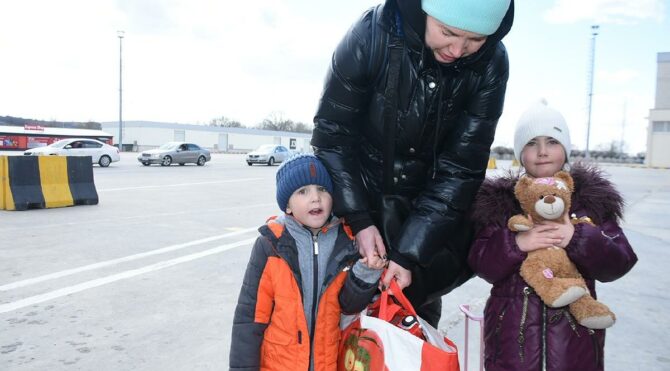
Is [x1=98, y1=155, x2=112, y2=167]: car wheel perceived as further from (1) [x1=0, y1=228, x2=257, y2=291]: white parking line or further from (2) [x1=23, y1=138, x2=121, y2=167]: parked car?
(1) [x1=0, y1=228, x2=257, y2=291]: white parking line

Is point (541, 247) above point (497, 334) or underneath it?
above

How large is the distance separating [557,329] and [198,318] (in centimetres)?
266

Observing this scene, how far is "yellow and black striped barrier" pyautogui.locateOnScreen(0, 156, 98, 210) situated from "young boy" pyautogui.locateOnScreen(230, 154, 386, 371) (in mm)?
8423

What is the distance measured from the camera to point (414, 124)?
6.41 feet

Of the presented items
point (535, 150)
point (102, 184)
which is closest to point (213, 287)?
point (535, 150)

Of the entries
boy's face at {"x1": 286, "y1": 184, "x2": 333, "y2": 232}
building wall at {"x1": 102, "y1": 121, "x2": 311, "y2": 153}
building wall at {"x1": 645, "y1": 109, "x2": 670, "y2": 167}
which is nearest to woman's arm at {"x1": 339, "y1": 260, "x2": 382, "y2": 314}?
boy's face at {"x1": 286, "y1": 184, "x2": 333, "y2": 232}

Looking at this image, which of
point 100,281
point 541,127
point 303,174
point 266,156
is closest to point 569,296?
point 541,127

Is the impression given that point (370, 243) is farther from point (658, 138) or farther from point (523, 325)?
point (658, 138)

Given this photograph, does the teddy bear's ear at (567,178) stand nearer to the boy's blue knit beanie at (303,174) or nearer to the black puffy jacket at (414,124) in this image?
the black puffy jacket at (414,124)

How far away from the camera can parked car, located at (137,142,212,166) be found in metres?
23.3

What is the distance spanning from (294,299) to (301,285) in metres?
0.07

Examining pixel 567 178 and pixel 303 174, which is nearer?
pixel 567 178

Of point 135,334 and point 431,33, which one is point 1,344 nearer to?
point 135,334

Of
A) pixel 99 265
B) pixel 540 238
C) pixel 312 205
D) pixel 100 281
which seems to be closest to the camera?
pixel 540 238
